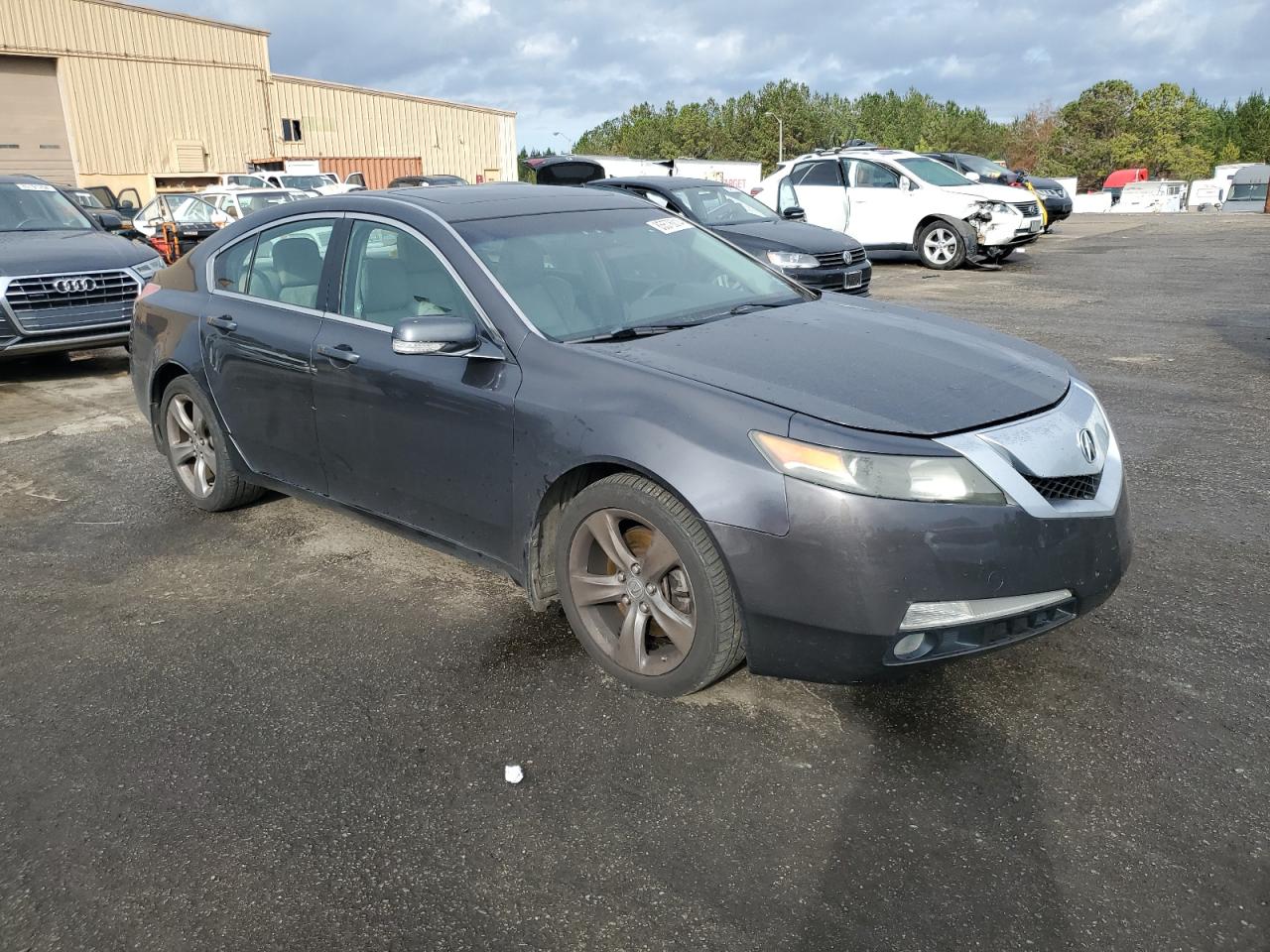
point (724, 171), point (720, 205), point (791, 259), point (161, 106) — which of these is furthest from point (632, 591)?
point (724, 171)

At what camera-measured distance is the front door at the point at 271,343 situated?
4242mm

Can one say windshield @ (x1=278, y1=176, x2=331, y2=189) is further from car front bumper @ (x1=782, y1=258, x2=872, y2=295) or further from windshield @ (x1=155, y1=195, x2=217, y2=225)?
car front bumper @ (x1=782, y1=258, x2=872, y2=295)

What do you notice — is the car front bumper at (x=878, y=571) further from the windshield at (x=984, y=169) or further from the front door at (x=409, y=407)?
the windshield at (x=984, y=169)

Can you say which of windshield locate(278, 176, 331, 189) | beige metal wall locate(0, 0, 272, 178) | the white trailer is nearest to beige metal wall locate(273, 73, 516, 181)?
beige metal wall locate(0, 0, 272, 178)

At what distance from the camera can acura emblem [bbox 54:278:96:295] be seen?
27.5ft

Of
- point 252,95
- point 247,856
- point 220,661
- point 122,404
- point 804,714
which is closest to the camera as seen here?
point 247,856

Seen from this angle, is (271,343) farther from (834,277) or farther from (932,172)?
(932,172)

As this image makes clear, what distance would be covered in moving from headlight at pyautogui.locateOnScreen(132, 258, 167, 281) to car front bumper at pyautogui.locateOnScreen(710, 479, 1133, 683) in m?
7.75

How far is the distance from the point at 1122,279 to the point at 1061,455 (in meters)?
12.8

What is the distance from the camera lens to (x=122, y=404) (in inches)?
309

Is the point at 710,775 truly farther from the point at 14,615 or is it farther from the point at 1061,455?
the point at 14,615

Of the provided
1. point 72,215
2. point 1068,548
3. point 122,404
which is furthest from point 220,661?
point 72,215

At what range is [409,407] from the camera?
12.3 ft

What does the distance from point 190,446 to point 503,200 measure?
220cm
